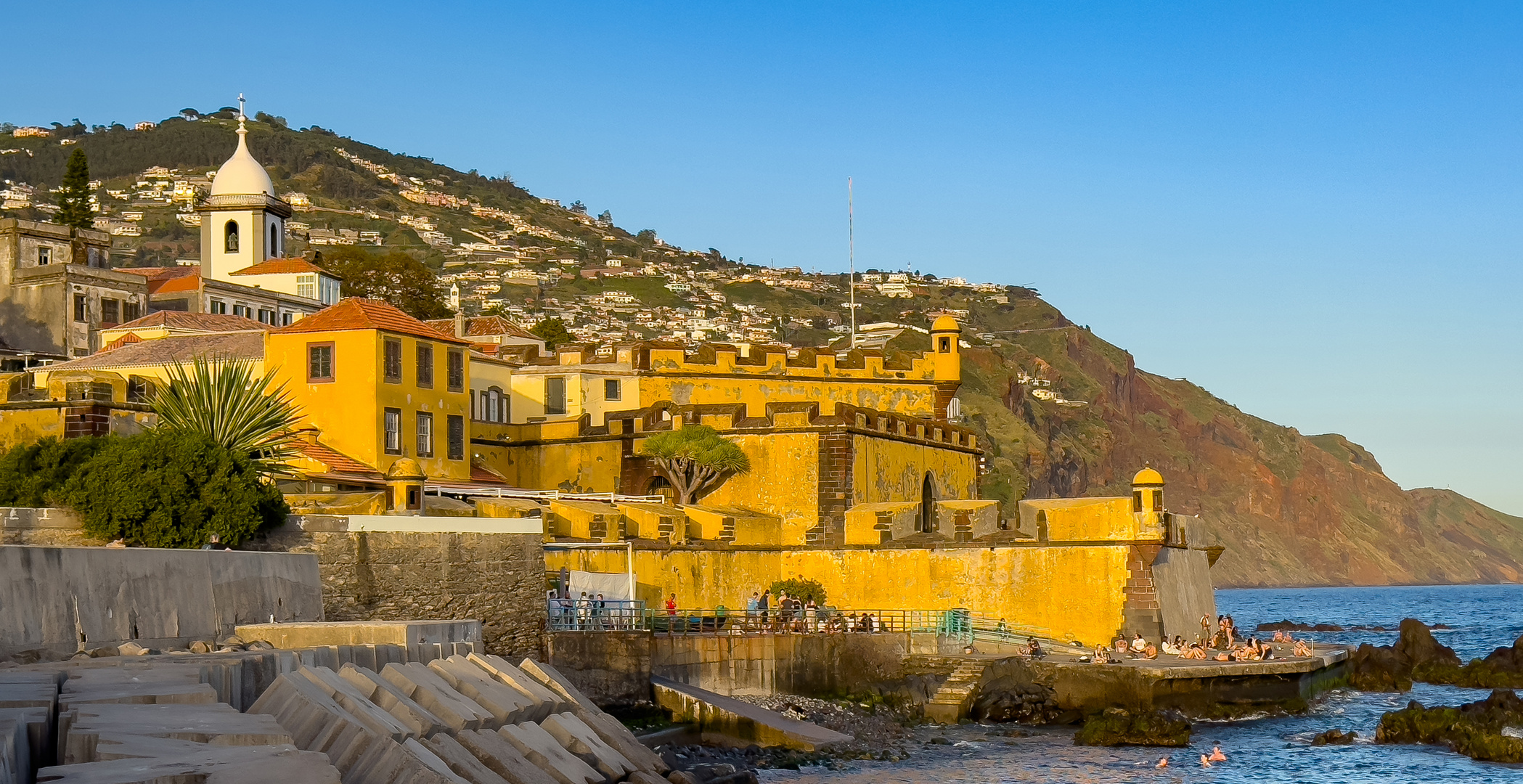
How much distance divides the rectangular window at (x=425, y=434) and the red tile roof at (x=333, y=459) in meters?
2.38

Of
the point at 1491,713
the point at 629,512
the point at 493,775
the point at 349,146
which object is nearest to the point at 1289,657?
the point at 1491,713

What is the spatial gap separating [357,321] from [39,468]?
1037 centimetres

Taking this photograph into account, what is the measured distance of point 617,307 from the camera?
436 feet

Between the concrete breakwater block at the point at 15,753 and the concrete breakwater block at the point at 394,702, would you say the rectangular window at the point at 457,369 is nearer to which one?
the concrete breakwater block at the point at 394,702

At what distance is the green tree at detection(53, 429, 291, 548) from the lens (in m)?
27.7

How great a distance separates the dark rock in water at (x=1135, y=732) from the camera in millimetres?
32812

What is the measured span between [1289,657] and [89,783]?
110ft

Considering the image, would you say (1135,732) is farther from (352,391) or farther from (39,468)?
(39,468)

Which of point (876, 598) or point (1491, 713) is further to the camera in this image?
point (876, 598)

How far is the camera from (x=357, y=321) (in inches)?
1539

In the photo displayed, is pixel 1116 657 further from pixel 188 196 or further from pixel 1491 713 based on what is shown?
pixel 188 196

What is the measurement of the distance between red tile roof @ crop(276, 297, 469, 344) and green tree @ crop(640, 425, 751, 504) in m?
6.80

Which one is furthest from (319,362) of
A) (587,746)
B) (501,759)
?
(501,759)

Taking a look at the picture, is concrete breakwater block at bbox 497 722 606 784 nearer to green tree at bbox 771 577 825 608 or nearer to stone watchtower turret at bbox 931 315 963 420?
green tree at bbox 771 577 825 608
